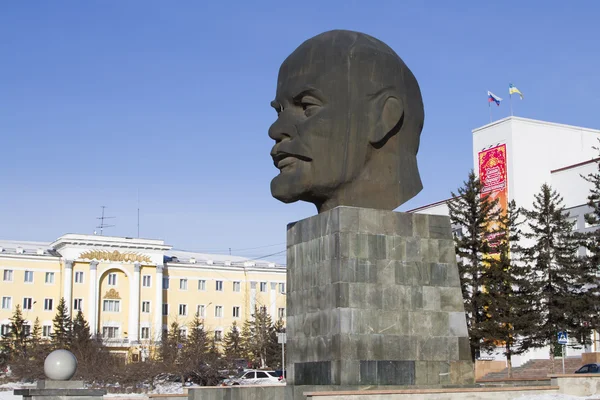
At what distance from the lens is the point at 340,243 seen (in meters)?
13.4

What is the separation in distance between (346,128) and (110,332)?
55929 millimetres

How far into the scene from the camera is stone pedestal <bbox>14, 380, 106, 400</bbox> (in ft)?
53.7

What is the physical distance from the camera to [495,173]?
51.4 m

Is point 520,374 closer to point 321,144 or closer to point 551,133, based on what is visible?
point 551,133

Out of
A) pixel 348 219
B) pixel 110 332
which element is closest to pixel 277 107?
pixel 348 219

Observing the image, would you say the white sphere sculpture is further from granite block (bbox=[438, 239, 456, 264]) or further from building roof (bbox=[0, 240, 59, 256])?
building roof (bbox=[0, 240, 59, 256])

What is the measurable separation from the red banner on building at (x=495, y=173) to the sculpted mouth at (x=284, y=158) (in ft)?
121

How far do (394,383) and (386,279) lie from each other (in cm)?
166

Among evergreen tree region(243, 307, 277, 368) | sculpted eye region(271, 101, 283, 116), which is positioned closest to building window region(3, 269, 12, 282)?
evergreen tree region(243, 307, 277, 368)

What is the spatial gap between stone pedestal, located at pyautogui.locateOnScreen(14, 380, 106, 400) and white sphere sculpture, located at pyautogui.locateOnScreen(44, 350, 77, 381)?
0.45 feet

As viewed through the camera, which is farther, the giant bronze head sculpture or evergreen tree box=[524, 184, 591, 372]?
evergreen tree box=[524, 184, 591, 372]

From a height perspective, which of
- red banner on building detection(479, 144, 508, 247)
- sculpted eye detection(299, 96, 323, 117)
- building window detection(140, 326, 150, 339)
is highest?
red banner on building detection(479, 144, 508, 247)

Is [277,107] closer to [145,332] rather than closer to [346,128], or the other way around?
[346,128]

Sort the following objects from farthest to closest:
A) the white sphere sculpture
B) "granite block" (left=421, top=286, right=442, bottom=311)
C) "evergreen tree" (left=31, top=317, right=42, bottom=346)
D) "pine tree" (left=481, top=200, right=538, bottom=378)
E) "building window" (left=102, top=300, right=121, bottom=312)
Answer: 1. "building window" (left=102, top=300, right=121, bottom=312)
2. "evergreen tree" (left=31, top=317, right=42, bottom=346)
3. "pine tree" (left=481, top=200, right=538, bottom=378)
4. the white sphere sculpture
5. "granite block" (left=421, top=286, right=442, bottom=311)
